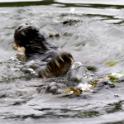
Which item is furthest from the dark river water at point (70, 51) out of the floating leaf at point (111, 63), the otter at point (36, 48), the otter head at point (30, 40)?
the otter head at point (30, 40)

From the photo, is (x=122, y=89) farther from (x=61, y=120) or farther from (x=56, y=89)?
(x=61, y=120)

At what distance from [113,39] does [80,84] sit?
96.9 inches

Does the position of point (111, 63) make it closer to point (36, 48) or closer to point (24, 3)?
point (36, 48)

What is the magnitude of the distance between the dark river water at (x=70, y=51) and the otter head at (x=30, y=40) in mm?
278

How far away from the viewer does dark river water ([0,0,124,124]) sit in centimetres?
570

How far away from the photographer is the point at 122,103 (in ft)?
19.8

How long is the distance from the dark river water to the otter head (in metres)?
0.28

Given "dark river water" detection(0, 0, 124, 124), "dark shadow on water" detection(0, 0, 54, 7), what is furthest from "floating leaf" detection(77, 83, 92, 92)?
"dark shadow on water" detection(0, 0, 54, 7)

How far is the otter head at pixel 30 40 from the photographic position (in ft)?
24.6

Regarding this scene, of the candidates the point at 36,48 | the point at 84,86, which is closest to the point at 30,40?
the point at 36,48

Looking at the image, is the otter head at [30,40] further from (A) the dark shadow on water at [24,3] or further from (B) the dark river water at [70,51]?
(A) the dark shadow on water at [24,3]

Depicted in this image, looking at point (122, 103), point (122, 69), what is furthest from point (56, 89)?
point (122, 69)

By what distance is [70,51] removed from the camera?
28.2ft

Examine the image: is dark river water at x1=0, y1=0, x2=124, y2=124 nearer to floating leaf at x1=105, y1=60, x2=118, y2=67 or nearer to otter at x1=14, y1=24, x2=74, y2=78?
floating leaf at x1=105, y1=60, x2=118, y2=67
